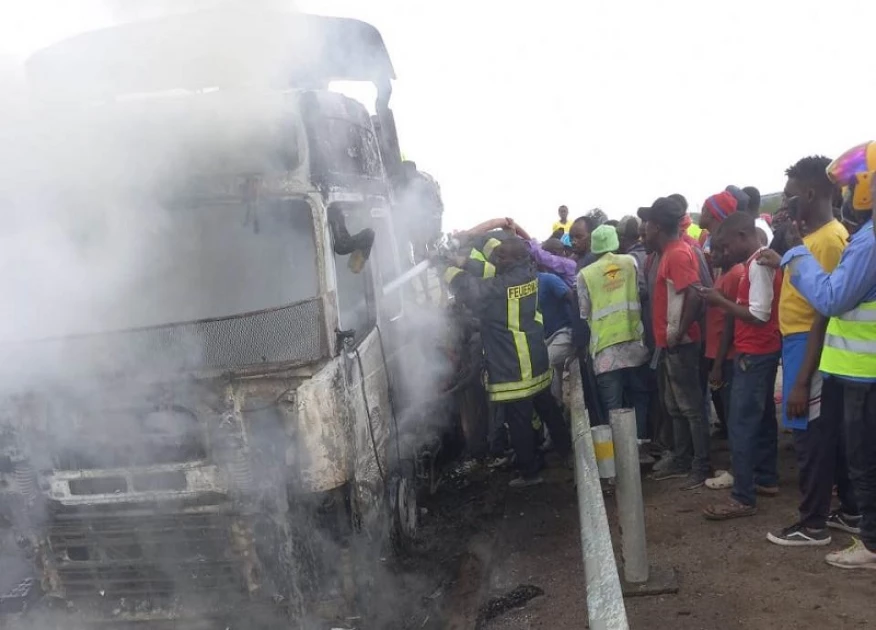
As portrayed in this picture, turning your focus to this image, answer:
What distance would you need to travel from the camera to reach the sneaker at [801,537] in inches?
145

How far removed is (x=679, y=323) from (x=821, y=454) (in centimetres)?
147

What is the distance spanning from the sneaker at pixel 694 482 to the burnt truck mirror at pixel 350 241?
2733mm

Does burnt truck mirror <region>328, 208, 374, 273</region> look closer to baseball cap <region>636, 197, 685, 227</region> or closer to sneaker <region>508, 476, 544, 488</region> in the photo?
baseball cap <region>636, 197, 685, 227</region>

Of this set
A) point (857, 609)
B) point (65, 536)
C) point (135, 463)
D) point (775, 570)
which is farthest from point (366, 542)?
point (857, 609)

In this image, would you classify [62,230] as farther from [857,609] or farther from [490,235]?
[857,609]

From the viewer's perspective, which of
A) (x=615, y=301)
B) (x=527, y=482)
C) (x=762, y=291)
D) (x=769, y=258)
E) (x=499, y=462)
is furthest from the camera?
(x=499, y=462)

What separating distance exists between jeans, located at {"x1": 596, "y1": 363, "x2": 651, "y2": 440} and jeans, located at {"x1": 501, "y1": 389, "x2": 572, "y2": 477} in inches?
19.7

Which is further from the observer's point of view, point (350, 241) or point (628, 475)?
point (350, 241)

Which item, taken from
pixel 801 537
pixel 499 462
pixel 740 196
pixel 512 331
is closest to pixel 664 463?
pixel 512 331

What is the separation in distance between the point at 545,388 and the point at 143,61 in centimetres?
368

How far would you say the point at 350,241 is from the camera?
12.8 ft

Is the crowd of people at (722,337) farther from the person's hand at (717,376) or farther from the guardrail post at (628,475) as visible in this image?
the guardrail post at (628,475)

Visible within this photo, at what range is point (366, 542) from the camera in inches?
153

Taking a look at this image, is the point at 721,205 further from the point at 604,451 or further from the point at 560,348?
the point at 604,451
